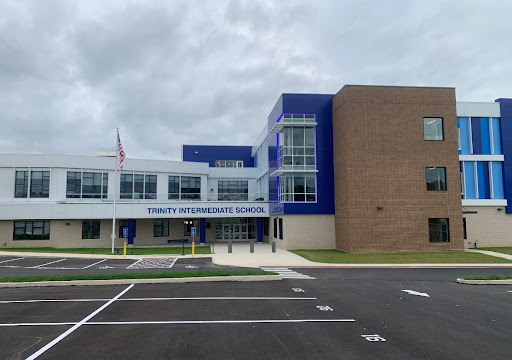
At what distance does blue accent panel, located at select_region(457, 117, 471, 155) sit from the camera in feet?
108

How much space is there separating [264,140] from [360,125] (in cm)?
1546

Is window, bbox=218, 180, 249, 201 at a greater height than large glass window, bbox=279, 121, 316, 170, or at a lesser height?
lesser

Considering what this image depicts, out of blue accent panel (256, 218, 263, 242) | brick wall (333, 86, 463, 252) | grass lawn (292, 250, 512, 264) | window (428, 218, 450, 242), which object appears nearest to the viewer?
grass lawn (292, 250, 512, 264)

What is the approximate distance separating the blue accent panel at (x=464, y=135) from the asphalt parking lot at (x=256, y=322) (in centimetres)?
2065

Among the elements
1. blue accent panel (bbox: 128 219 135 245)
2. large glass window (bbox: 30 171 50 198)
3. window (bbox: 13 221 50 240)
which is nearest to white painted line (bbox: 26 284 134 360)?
blue accent panel (bbox: 128 219 135 245)

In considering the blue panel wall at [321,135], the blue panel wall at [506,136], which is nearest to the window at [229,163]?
the blue panel wall at [321,135]

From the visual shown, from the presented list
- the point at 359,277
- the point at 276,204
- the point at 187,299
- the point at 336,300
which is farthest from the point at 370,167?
the point at 187,299

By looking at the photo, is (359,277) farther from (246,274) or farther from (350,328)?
(350,328)

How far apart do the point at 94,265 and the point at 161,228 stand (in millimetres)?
15876

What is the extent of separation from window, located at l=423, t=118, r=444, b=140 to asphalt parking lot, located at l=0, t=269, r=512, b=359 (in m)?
16.2

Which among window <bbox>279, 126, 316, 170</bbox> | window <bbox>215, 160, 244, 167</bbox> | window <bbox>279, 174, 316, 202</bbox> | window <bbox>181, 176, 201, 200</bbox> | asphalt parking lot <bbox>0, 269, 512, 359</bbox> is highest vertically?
window <bbox>215, 160, 244, 167</bbox>

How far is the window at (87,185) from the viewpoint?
3569cm

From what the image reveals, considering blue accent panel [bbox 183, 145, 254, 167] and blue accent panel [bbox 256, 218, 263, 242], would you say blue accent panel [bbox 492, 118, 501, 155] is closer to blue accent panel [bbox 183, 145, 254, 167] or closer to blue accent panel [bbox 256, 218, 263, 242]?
blue accent panel [bbox 256, 218, 263, 242]

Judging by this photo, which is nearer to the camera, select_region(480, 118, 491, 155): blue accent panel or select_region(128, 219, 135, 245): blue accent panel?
select_region(480, 118, 491, 155): blue accent panel
